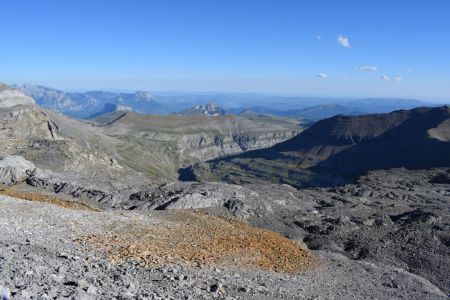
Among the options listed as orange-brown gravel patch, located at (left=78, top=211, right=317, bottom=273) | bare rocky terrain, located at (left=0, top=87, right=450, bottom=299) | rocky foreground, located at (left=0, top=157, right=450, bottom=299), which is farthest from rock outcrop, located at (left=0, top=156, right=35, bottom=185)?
orange-brown gravel patch, located at (left=78, top=211, right=317, bottom=273)

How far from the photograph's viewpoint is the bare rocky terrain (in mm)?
17578

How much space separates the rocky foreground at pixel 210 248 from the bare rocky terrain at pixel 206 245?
8 cm

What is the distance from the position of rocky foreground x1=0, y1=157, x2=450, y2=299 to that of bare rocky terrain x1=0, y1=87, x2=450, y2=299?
0.26ft

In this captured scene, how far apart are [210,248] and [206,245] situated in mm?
656

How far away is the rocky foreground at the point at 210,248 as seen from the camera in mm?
17469

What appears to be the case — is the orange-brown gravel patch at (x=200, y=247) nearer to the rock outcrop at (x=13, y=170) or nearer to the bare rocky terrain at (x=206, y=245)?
the bare rocky terrain at (x=206, y=245)

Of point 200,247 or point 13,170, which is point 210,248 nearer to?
point 200,247

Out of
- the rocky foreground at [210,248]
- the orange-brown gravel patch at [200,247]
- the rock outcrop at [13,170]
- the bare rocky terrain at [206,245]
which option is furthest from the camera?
the rock outcrop at [13,170]

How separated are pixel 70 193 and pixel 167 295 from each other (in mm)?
41371

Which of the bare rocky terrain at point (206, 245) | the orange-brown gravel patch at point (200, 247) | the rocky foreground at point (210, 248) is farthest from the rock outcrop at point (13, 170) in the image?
the orange-brown gravel patch at point (200, 247)

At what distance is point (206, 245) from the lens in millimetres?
26625

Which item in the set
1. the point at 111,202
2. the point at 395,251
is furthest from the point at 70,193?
the point at 395,251

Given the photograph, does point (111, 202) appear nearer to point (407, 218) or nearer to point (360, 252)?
point (360, 252)

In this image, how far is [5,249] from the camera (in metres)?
19.0
